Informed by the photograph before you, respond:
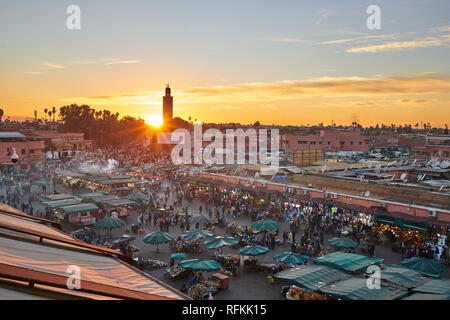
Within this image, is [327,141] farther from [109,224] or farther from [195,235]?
[109,224]

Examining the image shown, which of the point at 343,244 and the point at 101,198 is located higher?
the point at 101,198

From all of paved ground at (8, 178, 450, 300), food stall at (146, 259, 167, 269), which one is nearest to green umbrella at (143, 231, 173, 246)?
paved ground at (8, 178, 450, 300)

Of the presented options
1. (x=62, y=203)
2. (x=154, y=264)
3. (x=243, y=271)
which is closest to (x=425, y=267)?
(x=243, y=271)

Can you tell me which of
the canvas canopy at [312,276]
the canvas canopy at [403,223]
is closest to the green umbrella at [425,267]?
the canvas canopy at [312,276]

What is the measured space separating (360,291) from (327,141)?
177ft

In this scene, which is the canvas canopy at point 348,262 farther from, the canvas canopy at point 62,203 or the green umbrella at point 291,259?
the canvas canopy at point 62,203

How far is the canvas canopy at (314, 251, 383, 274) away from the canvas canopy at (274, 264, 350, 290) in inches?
25.1

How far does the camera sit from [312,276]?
1161cm

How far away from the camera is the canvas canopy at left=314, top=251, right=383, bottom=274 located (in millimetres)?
12852

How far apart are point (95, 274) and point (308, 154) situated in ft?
120

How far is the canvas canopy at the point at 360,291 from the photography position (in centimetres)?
996

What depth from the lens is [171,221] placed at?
77.0 ft

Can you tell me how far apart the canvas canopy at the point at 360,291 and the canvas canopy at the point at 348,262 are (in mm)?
1799

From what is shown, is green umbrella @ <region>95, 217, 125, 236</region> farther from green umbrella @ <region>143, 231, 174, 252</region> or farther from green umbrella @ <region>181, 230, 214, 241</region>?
green umbrella @ <region>181, 230, 214, 241</region>
